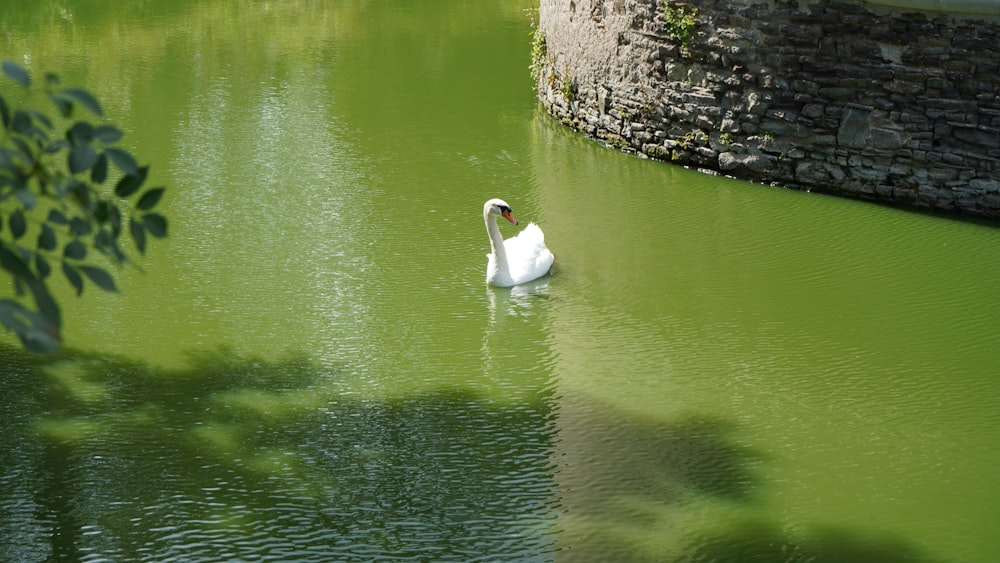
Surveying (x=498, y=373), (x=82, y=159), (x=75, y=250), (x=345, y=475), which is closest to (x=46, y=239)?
(x=75, y=250)

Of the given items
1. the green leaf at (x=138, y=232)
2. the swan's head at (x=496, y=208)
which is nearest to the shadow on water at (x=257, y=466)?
the swan's head at (x=496, y=208)

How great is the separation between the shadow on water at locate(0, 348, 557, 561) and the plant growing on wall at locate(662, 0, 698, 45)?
409cm

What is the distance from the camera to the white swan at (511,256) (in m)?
7.34

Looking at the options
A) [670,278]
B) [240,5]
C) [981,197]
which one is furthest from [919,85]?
[240,5]

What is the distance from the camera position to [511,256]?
752 cm

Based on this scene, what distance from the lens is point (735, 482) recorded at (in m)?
5.33

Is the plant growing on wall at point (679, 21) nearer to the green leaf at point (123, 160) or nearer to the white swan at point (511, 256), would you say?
the white swan at point (511, 256)

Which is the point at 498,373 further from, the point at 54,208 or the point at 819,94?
the point at 54,208

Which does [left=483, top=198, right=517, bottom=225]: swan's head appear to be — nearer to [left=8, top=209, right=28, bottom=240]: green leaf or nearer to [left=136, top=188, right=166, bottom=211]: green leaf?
[left=136, top=188, right=166, bottom=211]: green leaf

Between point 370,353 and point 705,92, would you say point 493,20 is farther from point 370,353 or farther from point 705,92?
point 370,353

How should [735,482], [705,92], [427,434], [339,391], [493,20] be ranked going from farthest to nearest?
[493,20] → [705,92] → [339,391] → [427,434] → [735,482]

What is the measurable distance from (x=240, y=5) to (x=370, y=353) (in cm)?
1068

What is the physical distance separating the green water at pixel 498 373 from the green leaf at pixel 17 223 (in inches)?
106

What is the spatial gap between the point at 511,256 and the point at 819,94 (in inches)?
113
